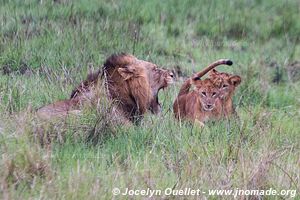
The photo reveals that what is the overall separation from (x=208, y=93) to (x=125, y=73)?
2.96 feet

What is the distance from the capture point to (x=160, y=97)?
896 centimetres

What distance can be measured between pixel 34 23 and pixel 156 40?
1502mm

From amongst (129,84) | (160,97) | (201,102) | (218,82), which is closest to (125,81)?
(129,84)

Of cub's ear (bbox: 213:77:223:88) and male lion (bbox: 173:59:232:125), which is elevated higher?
cub's ear (bbox: 213:77:223:88)

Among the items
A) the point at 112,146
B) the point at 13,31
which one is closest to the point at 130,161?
the point at 112,146

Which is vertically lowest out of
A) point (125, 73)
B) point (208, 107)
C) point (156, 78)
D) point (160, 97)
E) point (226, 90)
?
point (160, 97)

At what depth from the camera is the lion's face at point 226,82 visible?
8.13 metres

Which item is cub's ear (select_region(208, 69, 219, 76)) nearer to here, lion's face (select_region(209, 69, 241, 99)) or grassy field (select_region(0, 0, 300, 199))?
lion's face (select_region(209, 69, 241, 99))

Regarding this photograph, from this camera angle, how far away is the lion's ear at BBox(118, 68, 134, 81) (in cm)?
760

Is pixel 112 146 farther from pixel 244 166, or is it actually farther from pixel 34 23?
pixel 34 23

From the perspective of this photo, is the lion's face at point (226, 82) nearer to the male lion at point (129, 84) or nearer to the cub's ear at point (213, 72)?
the cub's ear at point (213, 72)

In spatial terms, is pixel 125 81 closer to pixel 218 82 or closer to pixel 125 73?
pixel 125 73

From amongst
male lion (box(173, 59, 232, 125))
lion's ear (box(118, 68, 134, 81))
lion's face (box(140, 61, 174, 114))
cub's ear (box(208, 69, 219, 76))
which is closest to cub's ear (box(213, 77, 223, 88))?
male lion (box(173, 59, 232, 125))

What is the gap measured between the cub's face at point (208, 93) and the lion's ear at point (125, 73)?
0.80m
